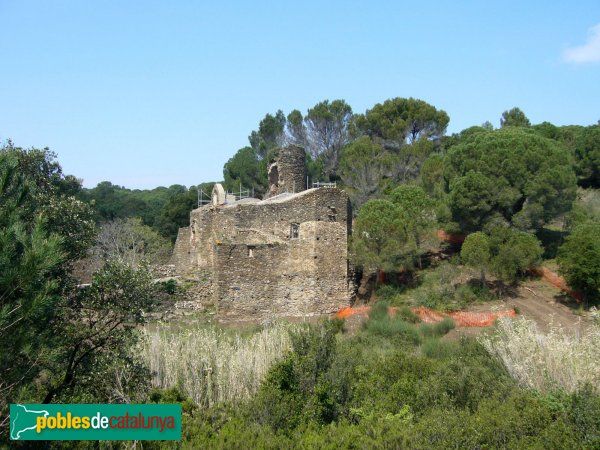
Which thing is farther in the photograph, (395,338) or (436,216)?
(436,216)

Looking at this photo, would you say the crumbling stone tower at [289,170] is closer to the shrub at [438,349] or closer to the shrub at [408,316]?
the shrub at [408,316]

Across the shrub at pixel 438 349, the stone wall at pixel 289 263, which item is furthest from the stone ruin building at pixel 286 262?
the shrub at pixel 438 349

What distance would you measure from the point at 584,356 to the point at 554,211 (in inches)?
587

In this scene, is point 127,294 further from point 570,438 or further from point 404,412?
point 570,438

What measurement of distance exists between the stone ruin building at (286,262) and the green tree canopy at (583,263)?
23.7ft

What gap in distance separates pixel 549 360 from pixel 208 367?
17.4ft

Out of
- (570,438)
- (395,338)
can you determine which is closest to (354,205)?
(395,338)

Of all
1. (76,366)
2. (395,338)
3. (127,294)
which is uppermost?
(127,294)

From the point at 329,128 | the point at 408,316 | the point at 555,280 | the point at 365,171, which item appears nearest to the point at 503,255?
the point at 555,280

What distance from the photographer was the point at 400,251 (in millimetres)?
19766

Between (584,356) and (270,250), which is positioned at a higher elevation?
(270,250)

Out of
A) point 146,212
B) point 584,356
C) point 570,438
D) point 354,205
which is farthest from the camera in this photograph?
point 146,212

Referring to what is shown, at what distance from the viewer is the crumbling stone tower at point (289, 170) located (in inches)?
928

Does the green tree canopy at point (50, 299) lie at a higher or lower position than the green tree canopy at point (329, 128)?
lower
